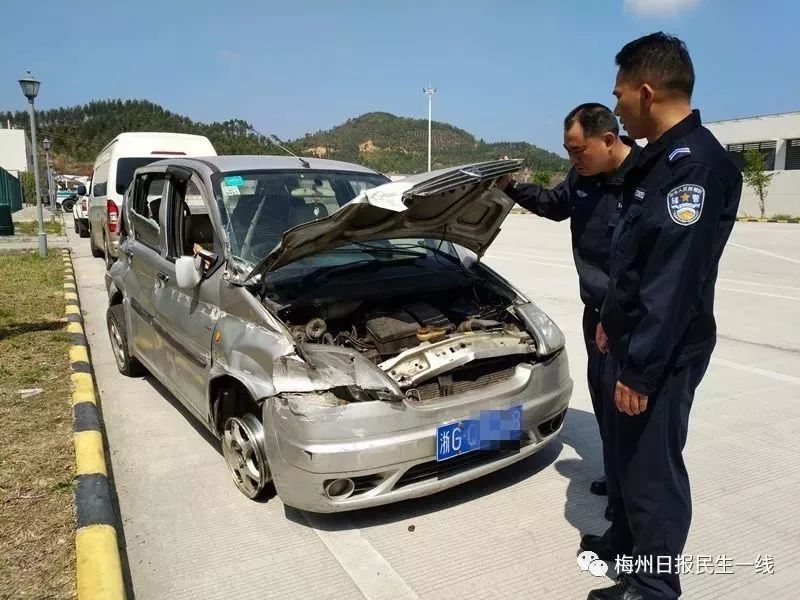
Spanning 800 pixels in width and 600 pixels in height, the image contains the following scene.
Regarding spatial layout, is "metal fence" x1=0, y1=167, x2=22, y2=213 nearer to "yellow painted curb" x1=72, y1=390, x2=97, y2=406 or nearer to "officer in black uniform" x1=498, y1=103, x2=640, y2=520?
"yellow painted curb" x1=72, y1=390, x2=97, y2=406

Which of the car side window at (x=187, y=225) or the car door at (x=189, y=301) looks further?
the car side window at (x=187, y=225)

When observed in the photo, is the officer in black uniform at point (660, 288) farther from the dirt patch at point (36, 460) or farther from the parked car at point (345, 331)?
the dirt patch at point (36, 460)

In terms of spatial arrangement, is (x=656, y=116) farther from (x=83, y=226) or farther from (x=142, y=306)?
(x=83, y=226)

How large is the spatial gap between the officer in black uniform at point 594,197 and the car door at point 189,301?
204 cm

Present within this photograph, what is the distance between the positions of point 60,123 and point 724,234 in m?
106

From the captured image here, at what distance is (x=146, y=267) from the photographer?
4.64m

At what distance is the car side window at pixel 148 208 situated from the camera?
4.59 metres

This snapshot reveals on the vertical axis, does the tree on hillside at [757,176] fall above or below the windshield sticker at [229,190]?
above

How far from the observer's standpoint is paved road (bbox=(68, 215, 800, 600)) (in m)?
2.64

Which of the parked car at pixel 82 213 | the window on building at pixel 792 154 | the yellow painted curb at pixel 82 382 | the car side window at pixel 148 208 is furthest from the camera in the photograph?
the window on building at pixel 792 154

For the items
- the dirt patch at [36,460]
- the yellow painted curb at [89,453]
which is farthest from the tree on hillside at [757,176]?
the yellow painted curb at [89,453]

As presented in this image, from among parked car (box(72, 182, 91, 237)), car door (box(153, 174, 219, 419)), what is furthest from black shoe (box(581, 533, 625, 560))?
parked car (box(72, 182, 91, 237))

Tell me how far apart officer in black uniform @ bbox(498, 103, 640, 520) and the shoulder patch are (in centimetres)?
93

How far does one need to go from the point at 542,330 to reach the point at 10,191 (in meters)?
43.4
